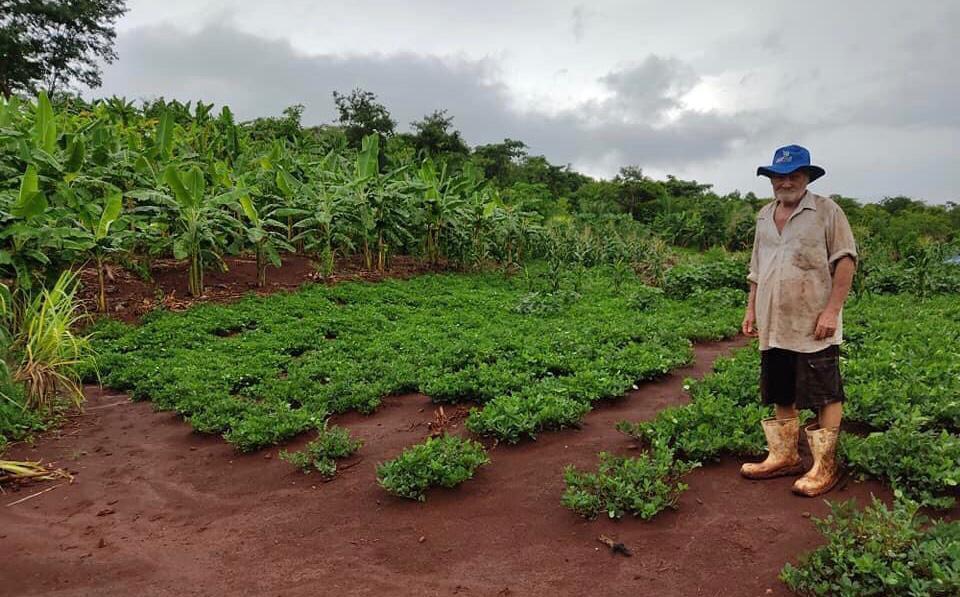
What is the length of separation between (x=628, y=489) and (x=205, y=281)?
8.47 metres

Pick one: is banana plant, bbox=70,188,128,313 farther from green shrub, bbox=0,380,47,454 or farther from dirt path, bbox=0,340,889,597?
dirt path, bbox=0,340,889,597

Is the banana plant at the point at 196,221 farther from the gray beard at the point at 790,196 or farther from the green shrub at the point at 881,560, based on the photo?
the green shrub at the point at 881,560

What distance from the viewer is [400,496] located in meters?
3.77

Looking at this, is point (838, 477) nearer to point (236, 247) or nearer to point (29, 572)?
point (29, 572)

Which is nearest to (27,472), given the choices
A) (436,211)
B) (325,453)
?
(325,453)

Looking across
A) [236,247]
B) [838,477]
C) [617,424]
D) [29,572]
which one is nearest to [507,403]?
[617,424]

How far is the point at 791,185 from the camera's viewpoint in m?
3.39

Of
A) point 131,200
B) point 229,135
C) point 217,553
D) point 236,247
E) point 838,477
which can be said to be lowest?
point 217,553

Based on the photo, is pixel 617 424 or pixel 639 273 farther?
pixel 639 273

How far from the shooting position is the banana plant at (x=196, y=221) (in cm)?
863

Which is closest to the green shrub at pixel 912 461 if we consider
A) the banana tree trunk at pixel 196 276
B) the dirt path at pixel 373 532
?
the dirt path at pixel 373 532

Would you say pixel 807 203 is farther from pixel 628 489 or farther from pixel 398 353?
pixel 398 353

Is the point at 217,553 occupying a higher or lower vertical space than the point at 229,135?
lower

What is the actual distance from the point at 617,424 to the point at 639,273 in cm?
980
